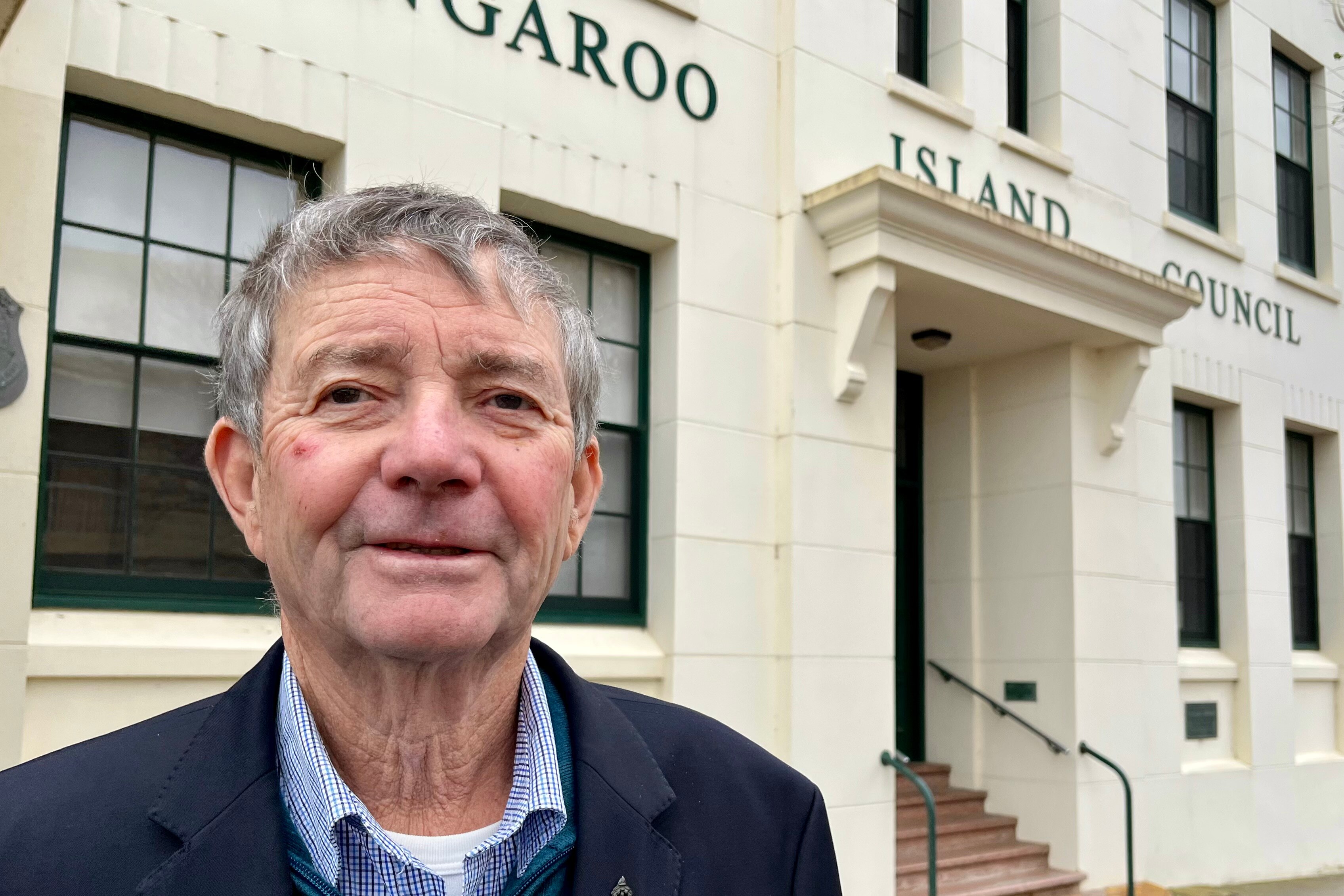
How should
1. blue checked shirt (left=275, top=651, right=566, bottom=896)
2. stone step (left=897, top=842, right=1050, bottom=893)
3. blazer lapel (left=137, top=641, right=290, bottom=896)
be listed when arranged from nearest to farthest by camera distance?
Result: blazer lapel (left=137, top=641, right=290, bottom=896), blue checked shirt (left=275, top=651, right=566, bottom=896), stone step (left=897, top=842, right=1050, bottom=893)

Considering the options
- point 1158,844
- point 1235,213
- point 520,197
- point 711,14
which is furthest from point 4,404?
point 1235,213

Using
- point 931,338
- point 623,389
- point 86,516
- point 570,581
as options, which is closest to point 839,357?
point 623,389

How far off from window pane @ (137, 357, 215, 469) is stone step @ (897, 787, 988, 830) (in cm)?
510

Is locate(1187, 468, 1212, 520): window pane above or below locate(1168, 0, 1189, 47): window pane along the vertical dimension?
below

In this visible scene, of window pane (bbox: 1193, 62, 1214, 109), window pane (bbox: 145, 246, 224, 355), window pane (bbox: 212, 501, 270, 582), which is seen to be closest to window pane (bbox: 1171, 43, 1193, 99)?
window pane (bbox: 1193, 62, 1214, 109)

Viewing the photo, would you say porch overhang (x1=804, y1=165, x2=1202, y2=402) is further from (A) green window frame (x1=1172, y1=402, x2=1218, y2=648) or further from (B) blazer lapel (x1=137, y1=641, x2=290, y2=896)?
(B) blazer lapel (x1=137, y1=641, x2=290, y2=896)

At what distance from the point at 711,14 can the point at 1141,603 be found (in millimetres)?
5385

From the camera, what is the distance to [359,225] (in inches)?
68.4

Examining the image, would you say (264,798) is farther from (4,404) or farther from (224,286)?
(224,286)

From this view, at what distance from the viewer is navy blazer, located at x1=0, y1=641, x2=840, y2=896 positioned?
1511 mm

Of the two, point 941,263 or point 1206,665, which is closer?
point 941,263

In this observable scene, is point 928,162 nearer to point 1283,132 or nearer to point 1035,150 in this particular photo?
point 1035,150

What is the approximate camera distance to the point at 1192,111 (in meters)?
10.6

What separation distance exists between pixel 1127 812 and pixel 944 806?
1.25 metres
